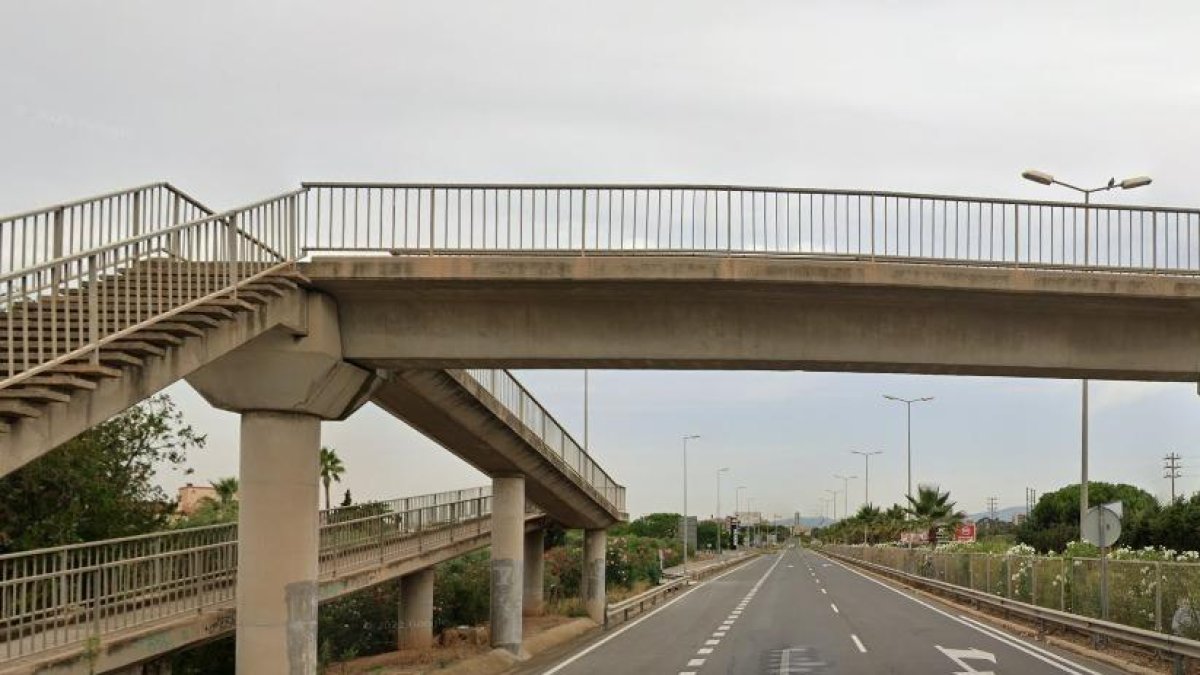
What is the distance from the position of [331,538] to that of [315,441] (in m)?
5.49

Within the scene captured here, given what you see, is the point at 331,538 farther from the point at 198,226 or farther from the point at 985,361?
the point at 985,361

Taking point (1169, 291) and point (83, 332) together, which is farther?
point (1169, 291)

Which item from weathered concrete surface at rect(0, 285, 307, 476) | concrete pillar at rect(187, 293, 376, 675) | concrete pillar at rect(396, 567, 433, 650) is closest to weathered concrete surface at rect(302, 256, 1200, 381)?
concrete pillar at rect(187, 293, 376, 675)

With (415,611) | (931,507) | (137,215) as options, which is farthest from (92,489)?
(931,507)

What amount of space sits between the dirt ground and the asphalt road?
1.80 meters

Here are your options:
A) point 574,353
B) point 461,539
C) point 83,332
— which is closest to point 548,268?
point 574,353

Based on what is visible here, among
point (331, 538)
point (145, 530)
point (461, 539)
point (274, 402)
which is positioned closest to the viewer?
point (274, 402)

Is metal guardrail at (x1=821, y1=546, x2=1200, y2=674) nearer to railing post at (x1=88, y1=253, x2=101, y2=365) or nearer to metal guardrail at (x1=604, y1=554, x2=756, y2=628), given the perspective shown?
metal guardrail at (x1=604, y1=554, x2=756, y2=628)

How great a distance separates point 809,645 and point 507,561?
7028mm

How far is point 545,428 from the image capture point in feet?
96.4

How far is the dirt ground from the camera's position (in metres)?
22.9

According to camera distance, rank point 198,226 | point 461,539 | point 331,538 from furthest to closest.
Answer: point 461,539, point 331,538, point 198,226

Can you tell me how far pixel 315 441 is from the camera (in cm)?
1747

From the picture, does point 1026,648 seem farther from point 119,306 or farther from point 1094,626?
point 119,306
